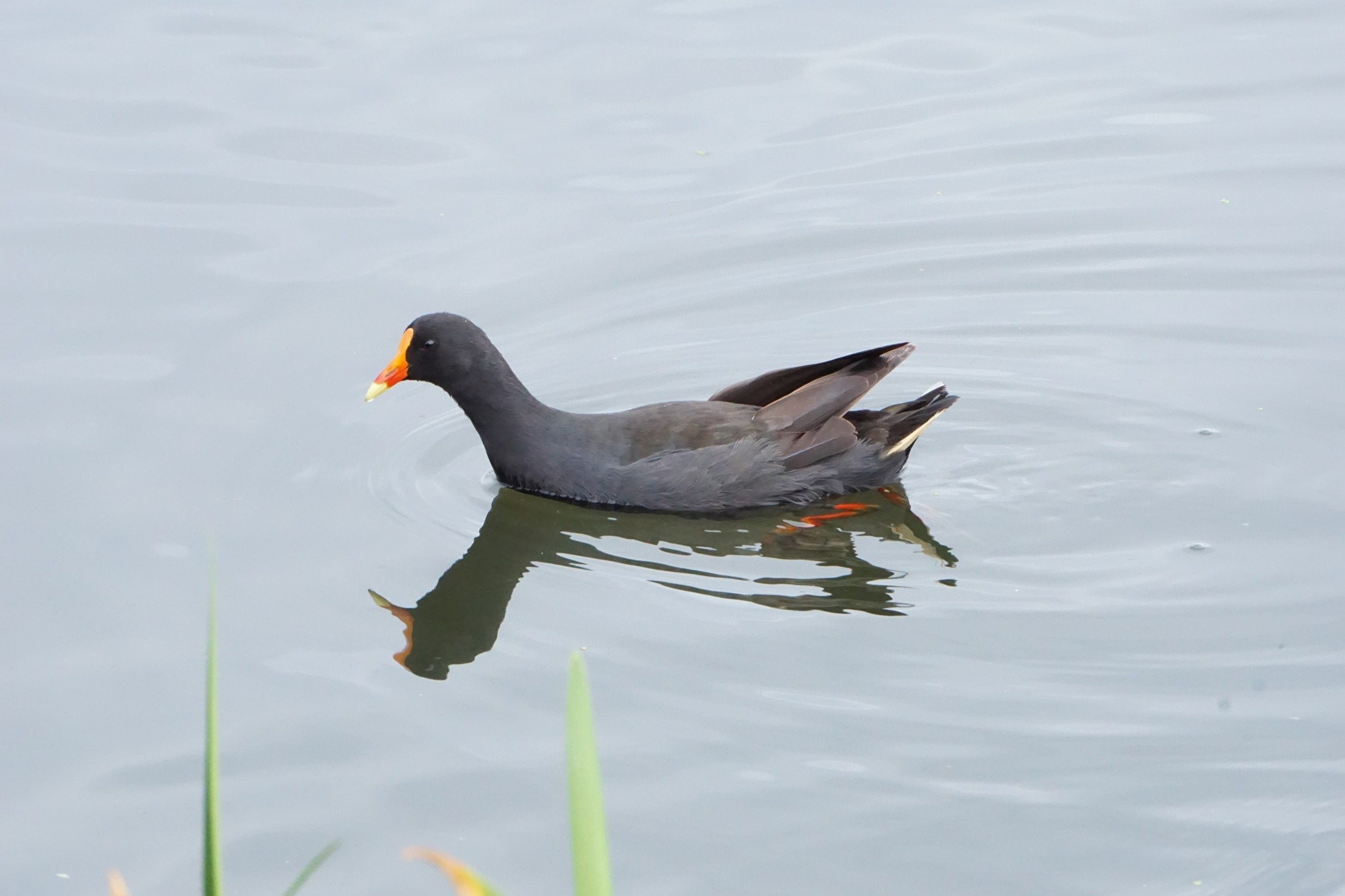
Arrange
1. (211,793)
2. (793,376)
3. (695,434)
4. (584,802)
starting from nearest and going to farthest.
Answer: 1. (584,802)
2. (211,793)
3. (695,434)
4. (793,376)

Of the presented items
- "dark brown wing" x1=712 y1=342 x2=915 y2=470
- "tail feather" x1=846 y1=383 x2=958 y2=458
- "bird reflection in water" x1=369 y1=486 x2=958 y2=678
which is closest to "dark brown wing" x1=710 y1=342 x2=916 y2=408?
"dark brown wing" x1=712 y1=342 x2=915 y2=470

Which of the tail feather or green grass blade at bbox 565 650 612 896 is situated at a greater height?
green grass blade at bbox 565 650 612 896

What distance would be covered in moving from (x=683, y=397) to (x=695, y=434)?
1048 millimetres

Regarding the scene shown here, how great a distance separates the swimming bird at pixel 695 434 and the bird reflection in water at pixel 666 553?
0.09m

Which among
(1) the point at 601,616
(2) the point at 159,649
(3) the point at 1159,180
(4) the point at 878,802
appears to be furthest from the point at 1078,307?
(2) the point at 159,649

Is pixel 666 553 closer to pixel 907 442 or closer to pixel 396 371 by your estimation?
pixel 907 442

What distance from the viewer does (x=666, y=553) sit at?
6199mm

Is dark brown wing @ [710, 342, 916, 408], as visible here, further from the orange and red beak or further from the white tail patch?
the orange and red beak

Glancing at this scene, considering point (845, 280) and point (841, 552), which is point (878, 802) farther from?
point (845, 280)

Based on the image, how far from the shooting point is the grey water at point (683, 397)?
455 centimetres

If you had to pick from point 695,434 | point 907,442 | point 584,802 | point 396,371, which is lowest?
point 907,442

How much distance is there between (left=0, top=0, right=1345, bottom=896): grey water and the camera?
179 inches

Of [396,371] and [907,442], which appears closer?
[907,442]

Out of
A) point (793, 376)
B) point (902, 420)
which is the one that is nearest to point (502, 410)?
point (793, 376)
